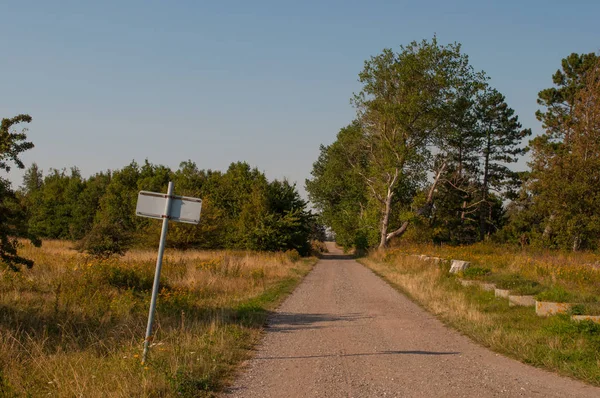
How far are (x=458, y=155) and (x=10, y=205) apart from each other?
46808 millimetres

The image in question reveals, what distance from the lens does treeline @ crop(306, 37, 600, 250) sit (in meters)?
34.0

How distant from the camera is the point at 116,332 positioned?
9039 mm

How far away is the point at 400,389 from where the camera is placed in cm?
682

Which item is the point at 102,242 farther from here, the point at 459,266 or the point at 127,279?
the point at 459,266

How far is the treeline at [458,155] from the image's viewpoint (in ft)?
112

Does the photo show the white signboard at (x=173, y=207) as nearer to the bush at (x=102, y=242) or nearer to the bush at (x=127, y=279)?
the bush at (x=127, y=279)

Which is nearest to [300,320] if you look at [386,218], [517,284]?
[517,284]

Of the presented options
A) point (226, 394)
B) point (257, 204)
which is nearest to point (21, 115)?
point (226, 394)

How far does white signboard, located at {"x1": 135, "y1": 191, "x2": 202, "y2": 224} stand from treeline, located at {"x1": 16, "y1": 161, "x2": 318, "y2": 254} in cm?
460

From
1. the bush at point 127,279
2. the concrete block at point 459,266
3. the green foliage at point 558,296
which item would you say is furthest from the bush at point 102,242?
the green foliage at point 558,296

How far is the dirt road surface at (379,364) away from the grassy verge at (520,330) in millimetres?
309

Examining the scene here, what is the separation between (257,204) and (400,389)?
1354 inches

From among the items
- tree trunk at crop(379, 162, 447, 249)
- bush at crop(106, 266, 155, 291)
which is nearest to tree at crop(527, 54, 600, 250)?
tree trunk at crop(379, 162, 447, 249)

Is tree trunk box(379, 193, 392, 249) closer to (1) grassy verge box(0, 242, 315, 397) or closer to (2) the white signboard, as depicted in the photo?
(1) grassy verge box(0, 242, 315, 397)
